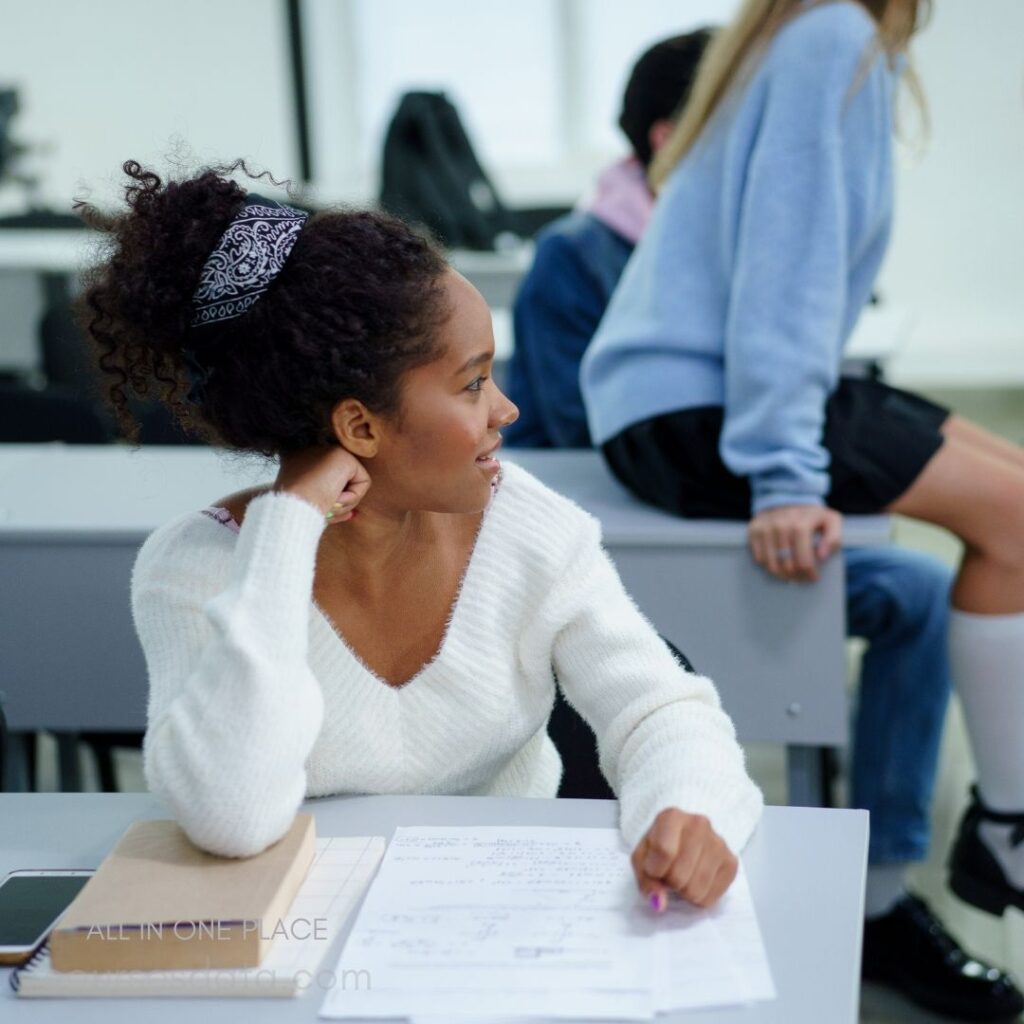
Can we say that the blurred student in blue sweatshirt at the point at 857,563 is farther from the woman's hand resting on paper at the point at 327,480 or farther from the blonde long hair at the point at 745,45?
the woman's hand resting on paper at the point at 327,480

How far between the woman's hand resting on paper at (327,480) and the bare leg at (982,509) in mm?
975

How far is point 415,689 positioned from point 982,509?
3.14 feet

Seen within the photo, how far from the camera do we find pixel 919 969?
2062 mm

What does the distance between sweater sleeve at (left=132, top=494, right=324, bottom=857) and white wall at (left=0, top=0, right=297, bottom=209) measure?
534cm

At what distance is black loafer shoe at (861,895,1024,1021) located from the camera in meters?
1.98

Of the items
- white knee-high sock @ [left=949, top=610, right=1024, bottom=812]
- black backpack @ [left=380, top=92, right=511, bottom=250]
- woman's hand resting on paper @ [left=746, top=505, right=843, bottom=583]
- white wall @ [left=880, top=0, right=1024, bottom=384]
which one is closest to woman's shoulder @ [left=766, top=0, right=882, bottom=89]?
woman's hand resting on paper @ [left=746, top=505, right=843, bottom=583]

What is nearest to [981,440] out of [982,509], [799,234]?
[982,509]

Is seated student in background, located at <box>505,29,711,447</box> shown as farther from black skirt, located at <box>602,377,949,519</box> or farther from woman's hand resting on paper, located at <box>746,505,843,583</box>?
woman's hand resting on paper, located at <box>746,505,843,583</box>

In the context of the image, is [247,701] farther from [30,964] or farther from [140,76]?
[140,76]

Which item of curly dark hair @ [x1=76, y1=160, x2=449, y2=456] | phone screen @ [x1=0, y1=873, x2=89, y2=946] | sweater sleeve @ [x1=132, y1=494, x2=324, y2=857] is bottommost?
phone screen @ [x1=0, y1=873, x2=89, y2=946]

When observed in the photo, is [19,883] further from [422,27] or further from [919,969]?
[422,27]

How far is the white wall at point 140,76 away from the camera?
6270 millimetres

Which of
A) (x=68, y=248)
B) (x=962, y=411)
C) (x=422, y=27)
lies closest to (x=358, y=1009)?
(x=68, y=248)

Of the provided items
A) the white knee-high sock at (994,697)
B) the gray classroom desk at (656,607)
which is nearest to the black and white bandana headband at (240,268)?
the gray classroom desk at (656,607)
